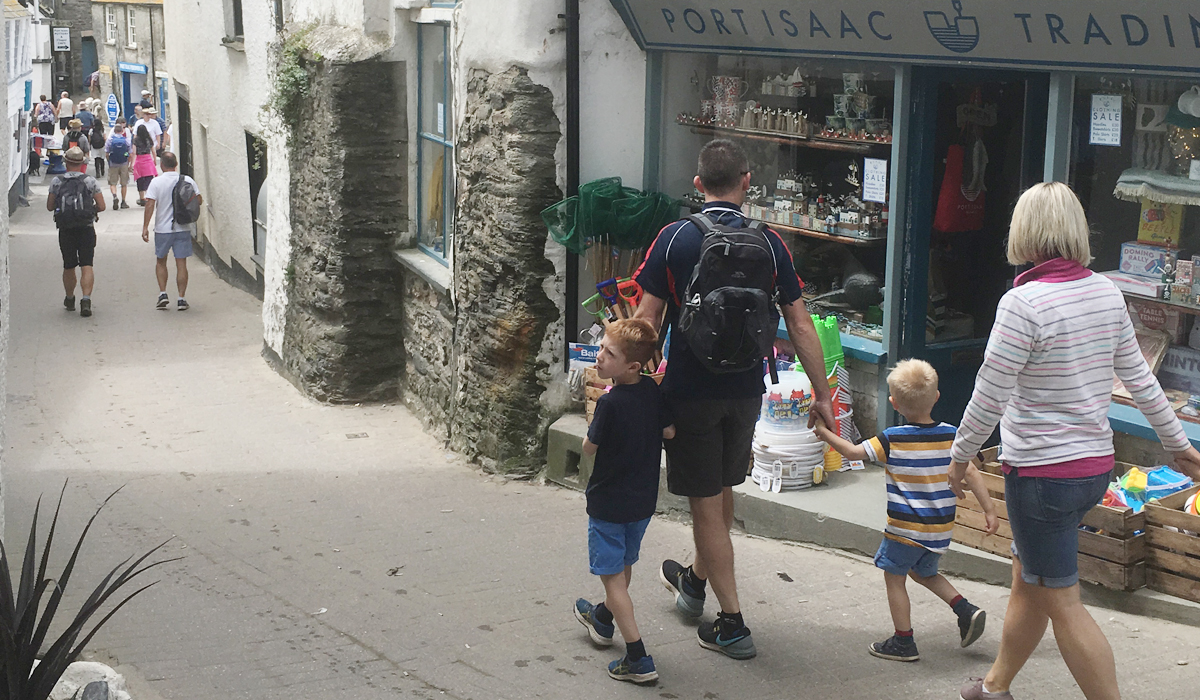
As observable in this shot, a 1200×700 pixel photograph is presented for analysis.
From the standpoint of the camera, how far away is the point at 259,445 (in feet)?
28.5

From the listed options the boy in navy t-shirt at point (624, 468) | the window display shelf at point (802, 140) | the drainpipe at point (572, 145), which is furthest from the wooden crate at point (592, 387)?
the boy in navy t-shirt at point (624, 468)

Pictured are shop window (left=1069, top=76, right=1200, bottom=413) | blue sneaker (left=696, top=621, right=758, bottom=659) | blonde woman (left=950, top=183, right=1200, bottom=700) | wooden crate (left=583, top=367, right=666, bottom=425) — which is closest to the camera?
blonde woman (left=950, top=183, right=1200, bottom=700)

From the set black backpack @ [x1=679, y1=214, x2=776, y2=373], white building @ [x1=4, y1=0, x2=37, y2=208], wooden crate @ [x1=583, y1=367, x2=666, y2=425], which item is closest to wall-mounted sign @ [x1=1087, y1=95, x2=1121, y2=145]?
black backpack @ [x1=679, y1=214, x2=776, y2=373]

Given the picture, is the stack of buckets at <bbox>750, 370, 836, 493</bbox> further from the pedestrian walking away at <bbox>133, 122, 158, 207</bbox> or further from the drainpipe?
the pedestrian walking away at <bbox>133, 122, 158, 207</bbox>

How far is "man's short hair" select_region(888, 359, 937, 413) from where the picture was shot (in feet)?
13.5

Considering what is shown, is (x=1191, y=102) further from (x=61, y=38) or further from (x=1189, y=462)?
(x=61, y=38)

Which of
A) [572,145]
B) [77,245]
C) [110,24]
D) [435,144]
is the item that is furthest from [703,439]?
[110,24]

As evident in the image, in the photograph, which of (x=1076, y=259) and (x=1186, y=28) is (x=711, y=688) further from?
Result: (x=1186, y=28)

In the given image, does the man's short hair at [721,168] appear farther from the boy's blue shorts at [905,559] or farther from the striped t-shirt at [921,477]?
the boy's blue shorts at [905,559]

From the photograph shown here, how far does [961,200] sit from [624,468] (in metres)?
2.89

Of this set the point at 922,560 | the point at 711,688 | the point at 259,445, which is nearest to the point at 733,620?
the point at 711,688

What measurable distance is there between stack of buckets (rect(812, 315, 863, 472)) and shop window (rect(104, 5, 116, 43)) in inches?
Result: 1256

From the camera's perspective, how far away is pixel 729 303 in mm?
4105

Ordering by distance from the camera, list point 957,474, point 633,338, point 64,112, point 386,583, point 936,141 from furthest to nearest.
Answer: point 64,112, point 936,141, point 386,583, point 633,338, point 957,474
